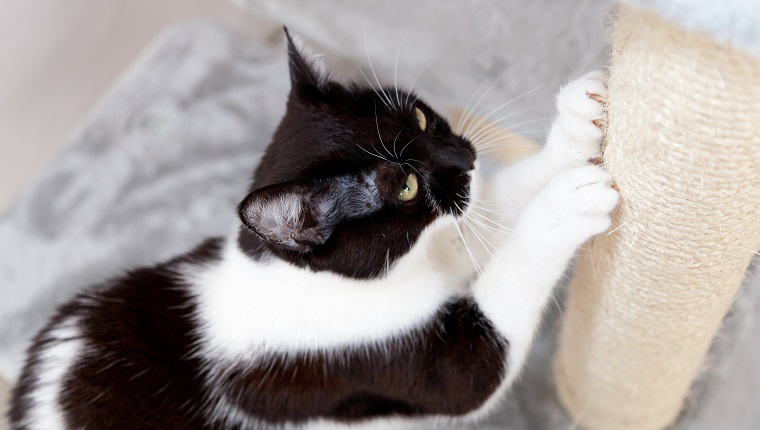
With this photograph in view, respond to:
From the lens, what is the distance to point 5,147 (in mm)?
1913

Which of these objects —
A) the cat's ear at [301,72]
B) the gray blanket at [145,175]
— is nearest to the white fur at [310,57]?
the cat's ear at [301,72]

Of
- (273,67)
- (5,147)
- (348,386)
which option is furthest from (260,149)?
(348,386)

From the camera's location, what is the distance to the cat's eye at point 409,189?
2.94 ft

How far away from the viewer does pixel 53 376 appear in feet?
3.43

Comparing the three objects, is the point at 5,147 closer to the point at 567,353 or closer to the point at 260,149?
the point at 260,149

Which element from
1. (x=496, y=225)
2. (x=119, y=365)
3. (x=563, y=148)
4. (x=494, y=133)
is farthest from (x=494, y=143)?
(x=119, y=365)

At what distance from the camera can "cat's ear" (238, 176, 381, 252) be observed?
75 centimetres

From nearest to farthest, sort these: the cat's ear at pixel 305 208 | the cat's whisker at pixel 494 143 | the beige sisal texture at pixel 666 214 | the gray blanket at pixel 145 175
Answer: the beige sisal texture at pixel 666 214 → the cat's ear at pixel 305 208 → the cat's whisker at pixel 494 143 → the gray blanket at pixel 145 175

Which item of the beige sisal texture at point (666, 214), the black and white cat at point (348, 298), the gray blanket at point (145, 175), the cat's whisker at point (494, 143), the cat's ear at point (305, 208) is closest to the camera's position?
the beige sisal texture at point (666, 214)

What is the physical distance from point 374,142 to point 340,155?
54 millimetres

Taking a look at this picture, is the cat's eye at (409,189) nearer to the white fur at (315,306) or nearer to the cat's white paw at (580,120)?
the white fur at (315,306)

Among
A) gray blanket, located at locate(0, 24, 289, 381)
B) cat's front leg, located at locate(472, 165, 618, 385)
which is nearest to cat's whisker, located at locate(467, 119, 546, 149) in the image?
cat's front leg, located at locate(472, 165, 618, 385)

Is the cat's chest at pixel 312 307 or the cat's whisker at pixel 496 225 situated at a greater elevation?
the cat's whisker at pixel 496 225

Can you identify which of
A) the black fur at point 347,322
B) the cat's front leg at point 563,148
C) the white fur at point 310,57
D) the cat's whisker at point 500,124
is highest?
the cat's whisker at point 500,124
